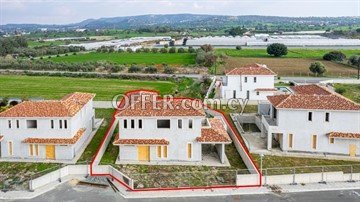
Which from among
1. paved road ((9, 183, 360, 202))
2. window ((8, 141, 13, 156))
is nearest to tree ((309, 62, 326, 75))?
paved road ((9, 183, 360, 202))

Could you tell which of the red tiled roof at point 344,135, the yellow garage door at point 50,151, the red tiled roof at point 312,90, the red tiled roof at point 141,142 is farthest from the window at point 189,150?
the red tiled roof at point 312,90

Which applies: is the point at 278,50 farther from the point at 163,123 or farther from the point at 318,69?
the point at 163,123

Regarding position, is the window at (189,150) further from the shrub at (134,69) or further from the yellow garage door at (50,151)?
the shrub at (134,69)

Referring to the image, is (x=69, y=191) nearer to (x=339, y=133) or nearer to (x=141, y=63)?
(x=339, y=133)

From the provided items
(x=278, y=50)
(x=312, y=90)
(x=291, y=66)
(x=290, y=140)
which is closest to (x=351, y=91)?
(x=312, y=90)

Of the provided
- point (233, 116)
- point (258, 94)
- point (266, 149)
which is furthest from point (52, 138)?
point (258, 94)

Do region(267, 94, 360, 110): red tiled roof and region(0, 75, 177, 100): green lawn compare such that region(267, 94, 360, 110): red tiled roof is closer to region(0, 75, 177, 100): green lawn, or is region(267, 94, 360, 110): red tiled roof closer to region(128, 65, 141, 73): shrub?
region(0, 75, 177, 100): green lawn
